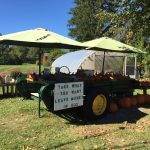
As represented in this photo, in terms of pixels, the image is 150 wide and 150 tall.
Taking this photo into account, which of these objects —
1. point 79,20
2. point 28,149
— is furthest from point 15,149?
point 79,20

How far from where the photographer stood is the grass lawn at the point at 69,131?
720 cm

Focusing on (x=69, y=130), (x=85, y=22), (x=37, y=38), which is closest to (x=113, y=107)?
(x=69, y=130)

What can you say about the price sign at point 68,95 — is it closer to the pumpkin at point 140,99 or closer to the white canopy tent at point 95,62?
A: the pumpkin at point 140,99

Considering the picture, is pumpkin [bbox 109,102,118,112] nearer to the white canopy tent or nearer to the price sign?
the price sign

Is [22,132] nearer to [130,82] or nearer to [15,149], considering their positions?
[15,149]

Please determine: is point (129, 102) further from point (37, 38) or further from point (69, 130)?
point (37, 38)

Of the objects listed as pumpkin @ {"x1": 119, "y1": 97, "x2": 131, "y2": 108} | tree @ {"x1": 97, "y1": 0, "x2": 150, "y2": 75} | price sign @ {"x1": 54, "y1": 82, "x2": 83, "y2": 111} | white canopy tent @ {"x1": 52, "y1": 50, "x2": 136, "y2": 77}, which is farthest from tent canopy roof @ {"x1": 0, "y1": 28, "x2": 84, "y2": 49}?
white canopy tent @ {"x1": 52, "y1": 50, "x2": 136, "y2": 77}

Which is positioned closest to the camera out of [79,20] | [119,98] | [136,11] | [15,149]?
[15,149]

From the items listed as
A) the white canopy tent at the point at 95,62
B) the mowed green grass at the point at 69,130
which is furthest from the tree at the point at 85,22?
the mowed green grass at the point at 69,130

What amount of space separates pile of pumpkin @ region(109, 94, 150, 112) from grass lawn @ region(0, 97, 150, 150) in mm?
241

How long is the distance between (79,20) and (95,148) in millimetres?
43871

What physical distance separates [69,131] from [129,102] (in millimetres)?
3717

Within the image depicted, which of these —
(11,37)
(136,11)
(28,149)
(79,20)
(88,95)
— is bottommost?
(28,149)

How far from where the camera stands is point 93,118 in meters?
9.54
